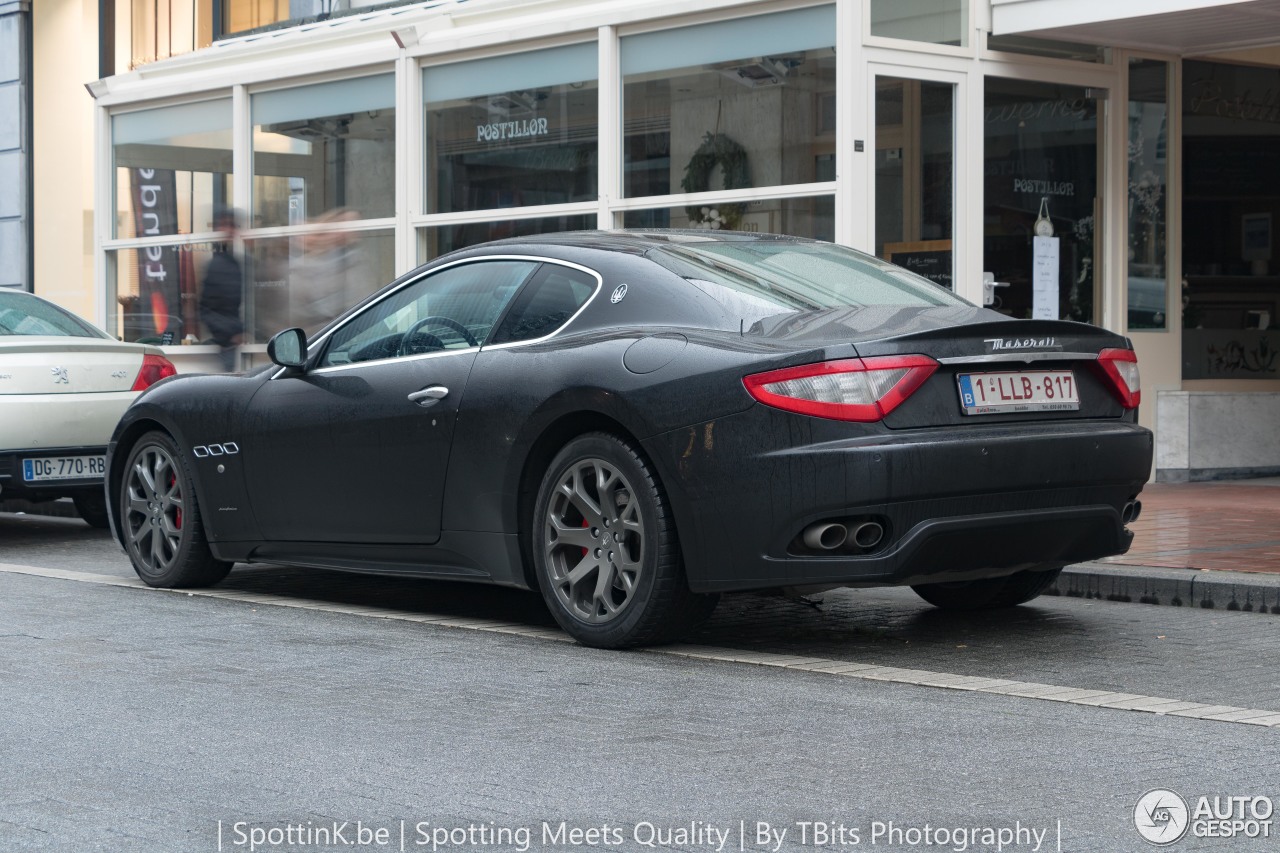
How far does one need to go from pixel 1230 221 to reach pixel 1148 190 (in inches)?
38.0

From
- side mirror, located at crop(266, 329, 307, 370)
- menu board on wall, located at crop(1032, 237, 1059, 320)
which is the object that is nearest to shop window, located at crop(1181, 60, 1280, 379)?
menu board on wall, located at crop(1032, 237, 1059, 320)

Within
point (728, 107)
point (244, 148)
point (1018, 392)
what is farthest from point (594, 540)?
point (244, 148)

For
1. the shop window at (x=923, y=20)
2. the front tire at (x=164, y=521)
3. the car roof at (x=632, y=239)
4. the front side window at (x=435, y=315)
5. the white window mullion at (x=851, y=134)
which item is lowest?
the front tire at (x=164, y=521)

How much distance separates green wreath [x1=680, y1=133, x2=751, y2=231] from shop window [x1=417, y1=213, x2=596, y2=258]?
3.25ft

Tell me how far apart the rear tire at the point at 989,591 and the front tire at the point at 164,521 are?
3102 millimetres

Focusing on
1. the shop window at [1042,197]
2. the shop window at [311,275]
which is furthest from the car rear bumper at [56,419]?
the shop window at [1042,197]

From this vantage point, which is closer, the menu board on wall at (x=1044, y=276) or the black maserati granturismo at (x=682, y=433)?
the black maserati granturismo at (x=682, y=433)

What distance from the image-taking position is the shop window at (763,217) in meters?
11.9

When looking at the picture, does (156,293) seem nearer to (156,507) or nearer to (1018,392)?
(156,507)

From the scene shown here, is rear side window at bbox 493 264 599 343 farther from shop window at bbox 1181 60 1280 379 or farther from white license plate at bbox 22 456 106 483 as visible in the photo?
shop window at bbox 1181 60 1280 379

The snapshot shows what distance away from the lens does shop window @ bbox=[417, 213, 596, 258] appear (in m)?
13.7

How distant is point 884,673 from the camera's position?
588 cm

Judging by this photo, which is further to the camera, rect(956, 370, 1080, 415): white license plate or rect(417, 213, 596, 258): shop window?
rect(417, 213, 596, 258): shop window

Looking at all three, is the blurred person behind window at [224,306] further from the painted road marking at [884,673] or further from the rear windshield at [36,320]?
the painted road marking at [884,673]
